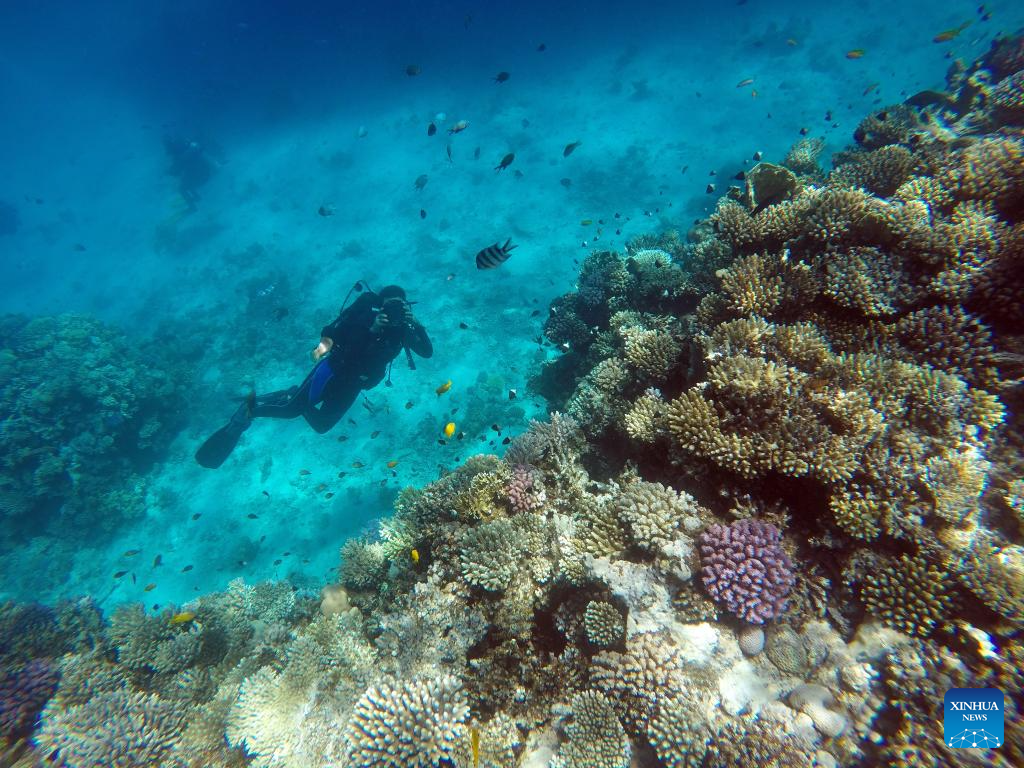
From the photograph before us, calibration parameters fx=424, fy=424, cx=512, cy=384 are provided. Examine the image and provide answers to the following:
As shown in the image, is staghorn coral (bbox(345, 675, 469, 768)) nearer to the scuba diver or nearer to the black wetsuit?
the scuba diver

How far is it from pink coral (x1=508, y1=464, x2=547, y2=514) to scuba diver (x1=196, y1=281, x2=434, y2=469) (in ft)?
17.3

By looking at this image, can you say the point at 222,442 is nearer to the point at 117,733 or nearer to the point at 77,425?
the point at 117,733

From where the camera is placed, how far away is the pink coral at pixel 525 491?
15.8 feet

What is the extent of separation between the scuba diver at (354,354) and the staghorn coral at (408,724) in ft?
22.3

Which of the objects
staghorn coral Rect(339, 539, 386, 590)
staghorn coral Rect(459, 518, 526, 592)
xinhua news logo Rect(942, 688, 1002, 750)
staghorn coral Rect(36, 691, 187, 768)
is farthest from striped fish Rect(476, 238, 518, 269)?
staghorn coral Rect(36, 691, 187, 768)

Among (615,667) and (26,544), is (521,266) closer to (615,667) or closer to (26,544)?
(615,667)

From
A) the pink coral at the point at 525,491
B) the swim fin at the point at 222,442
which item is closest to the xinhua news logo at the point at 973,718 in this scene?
the pink coral at the point at 525,491

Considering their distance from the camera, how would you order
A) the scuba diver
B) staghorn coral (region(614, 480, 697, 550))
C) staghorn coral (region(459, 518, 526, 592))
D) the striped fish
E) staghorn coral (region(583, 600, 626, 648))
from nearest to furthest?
1. staghorn coral (region(583, 600, 626, 648))
2. staghorn coral (region(614, 480, 697, 550))
3. staghorn coral (region(459, 518, 526, 592))
4. the striped fish
5. the scuba diver

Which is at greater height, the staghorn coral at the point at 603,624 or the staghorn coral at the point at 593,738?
the staghorn coral at the point at 603,624

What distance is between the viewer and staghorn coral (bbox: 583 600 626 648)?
3.33 meters

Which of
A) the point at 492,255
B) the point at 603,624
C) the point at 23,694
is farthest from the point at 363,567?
the point at 492,255

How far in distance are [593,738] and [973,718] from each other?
2.23m

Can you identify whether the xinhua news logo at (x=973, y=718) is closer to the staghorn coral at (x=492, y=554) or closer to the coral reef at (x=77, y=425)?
the staghorn coral at (x=492, y=554)

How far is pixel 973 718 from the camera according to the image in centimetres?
237
